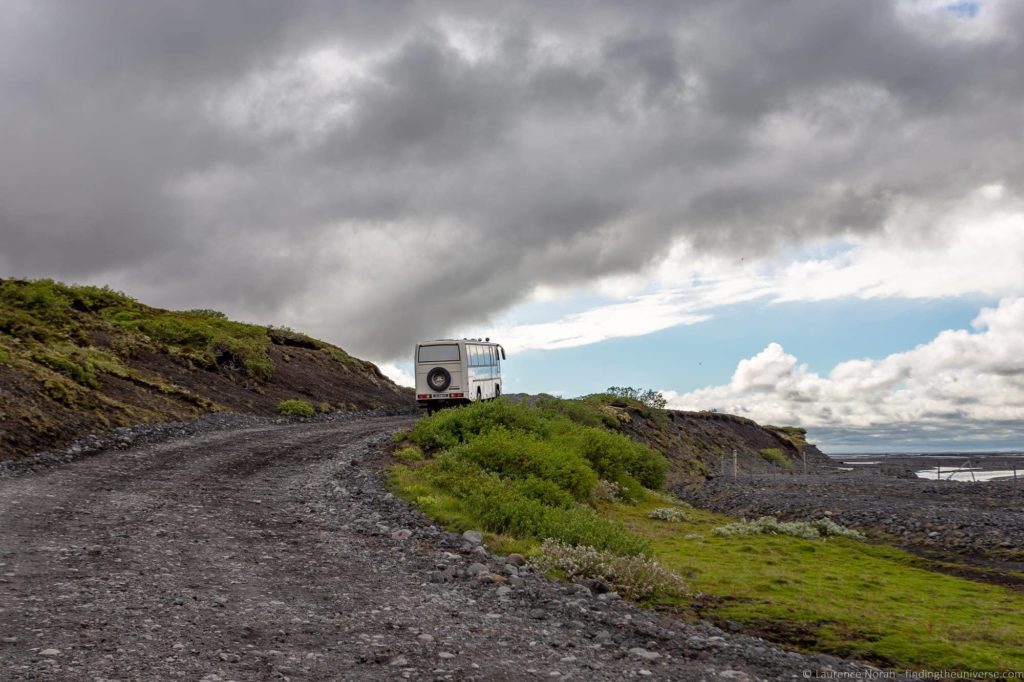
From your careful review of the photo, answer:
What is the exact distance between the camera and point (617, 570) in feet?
35.5

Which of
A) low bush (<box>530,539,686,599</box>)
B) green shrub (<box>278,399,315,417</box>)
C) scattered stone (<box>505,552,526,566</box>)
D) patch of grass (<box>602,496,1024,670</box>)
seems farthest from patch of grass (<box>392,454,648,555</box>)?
green shrub (<box>278,399,315,417</box>)

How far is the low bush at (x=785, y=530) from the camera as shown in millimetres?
18141

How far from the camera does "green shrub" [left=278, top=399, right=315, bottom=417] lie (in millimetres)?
35031

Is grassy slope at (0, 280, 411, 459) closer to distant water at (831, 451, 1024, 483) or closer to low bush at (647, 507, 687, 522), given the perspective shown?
low bush at (647, 507, 687, 522)

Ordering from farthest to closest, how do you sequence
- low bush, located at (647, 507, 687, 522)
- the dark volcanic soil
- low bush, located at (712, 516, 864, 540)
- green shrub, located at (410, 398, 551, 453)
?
1. green shrub, located at (410, 398, 551, 453)
2. low bush, located at (647, 507, 687, 522)
3. the dark volcanic soil
4. low bush, located at (712, 516, 864, 540)

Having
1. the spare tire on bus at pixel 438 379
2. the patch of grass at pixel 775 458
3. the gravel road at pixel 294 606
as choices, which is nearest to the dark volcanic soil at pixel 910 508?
the gravel road at pixel 294 606

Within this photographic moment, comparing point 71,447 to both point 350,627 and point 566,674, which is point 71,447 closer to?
point 350,627

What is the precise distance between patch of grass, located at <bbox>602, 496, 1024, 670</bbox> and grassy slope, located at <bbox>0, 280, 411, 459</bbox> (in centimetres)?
1759

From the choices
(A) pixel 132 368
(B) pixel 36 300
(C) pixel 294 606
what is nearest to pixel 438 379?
(A) pixel 132 368

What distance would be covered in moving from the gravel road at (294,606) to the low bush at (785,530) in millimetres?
8704

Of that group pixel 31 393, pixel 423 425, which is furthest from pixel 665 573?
pixel 31 393

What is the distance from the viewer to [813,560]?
1520cm

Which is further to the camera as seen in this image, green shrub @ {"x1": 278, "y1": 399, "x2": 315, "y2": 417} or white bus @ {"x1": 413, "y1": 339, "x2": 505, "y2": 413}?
white bus @ {"x1": 413, "y1": 339, "x2": 505, "y2": 413}

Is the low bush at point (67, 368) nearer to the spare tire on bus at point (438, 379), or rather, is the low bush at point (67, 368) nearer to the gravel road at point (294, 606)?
the gravel road at point (294, 606)
